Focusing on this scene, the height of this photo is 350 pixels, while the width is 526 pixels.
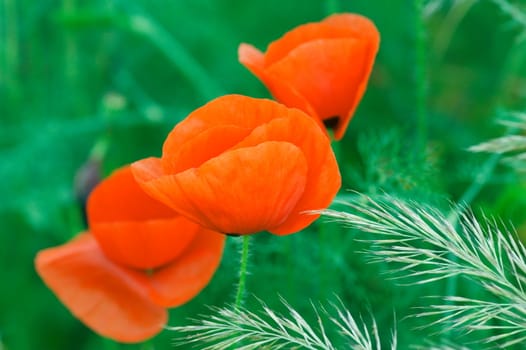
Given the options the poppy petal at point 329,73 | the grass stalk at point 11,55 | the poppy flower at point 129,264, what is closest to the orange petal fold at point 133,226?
the poppy flower at point 129,264

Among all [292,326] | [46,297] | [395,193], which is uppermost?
[292,326]

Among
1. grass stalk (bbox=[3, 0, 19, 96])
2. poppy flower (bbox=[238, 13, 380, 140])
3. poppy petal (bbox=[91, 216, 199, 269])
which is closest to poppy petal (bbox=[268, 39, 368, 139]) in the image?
poppy flower (bbox=[238, 13, 380, 140])

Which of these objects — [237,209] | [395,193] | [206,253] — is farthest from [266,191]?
[395,193]

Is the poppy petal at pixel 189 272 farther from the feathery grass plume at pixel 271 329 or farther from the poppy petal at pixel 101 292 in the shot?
the feathery grass plume at pixel 271 329

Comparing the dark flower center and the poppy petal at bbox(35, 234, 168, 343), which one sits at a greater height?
the dark flower center

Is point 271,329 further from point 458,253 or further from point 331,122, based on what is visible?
point 331,122

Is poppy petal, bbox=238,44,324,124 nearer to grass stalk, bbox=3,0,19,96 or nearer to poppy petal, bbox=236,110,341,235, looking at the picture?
poppy petal, bbox=236,110,341,235

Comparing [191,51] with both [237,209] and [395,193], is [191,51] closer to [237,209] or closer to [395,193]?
[395,193]
